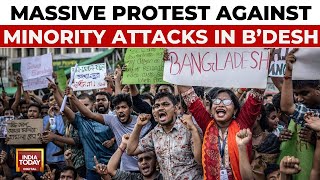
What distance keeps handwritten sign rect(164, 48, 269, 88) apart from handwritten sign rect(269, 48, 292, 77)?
50 mm

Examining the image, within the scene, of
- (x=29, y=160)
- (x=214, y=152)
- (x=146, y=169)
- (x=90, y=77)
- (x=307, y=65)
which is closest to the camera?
(x=307, y=65)

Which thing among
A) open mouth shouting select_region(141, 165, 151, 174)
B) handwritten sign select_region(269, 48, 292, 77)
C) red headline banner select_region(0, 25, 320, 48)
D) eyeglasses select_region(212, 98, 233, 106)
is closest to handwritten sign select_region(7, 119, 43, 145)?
open mouth shouting select_region(141, 165, 151, 174)

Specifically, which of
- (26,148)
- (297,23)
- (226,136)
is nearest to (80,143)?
(26,148)

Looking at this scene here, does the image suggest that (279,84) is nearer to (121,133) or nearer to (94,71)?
(121,133)

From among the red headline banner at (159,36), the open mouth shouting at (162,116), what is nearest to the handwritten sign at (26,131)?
the open mouth shouting at (162,116)

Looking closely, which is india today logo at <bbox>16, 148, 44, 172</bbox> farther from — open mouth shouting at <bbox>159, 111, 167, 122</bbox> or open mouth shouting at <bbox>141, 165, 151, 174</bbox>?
open mouth shouting at <bbox>159, 111, 167, 122</bbox>

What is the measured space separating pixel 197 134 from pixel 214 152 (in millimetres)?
194

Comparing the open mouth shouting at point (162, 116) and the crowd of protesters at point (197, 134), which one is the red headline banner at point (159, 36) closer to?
the crowd of protesters at point (197, 134)

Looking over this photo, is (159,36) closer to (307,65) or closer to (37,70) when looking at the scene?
(307,65)

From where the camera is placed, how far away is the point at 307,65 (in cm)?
520

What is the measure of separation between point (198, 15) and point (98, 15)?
65cm

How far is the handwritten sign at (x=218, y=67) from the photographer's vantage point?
5492 millimetres

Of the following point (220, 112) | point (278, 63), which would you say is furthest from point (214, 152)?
point (278, 63)

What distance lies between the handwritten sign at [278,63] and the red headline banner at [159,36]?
0.40 metres
